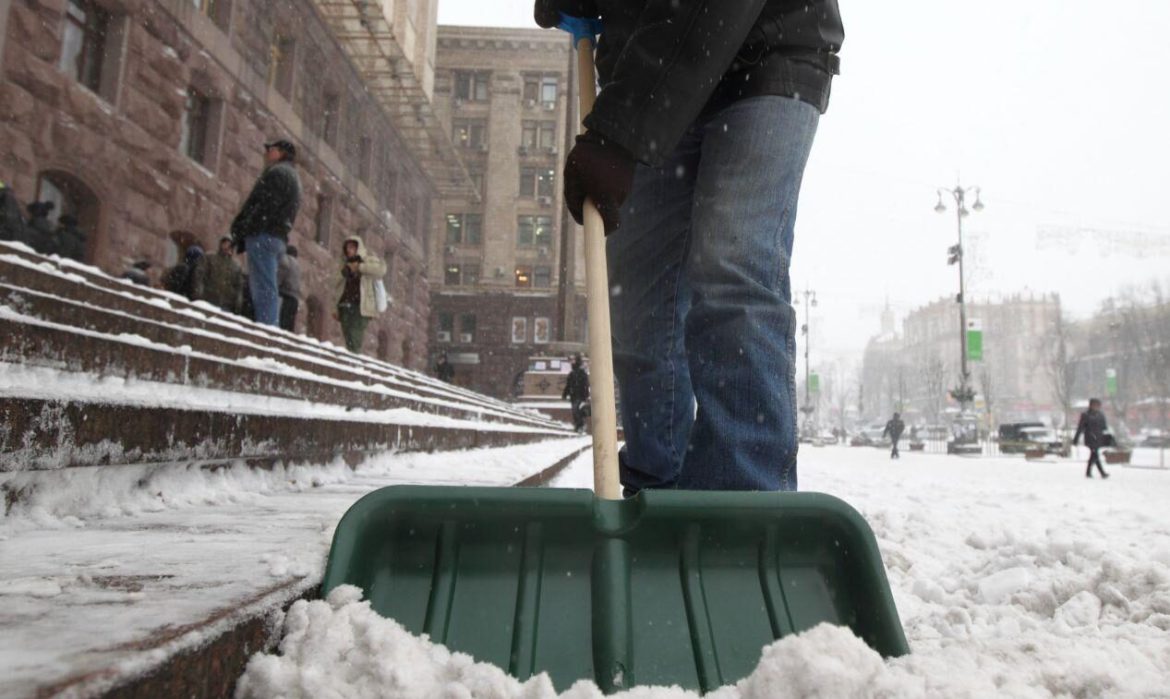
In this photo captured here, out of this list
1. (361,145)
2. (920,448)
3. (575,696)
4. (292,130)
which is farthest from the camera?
(920,448)

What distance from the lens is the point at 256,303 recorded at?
659cm

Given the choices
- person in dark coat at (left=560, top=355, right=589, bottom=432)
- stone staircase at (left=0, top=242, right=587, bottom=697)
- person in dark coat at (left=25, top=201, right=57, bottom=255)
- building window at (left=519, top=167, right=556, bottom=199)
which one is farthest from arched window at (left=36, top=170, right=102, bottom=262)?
building window at (left=519, top=167, right=556, bottom=199)

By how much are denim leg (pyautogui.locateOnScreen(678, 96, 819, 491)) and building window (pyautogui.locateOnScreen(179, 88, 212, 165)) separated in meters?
11.7

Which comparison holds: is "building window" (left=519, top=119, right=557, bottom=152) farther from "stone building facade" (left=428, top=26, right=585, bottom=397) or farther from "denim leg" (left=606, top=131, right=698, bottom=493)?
"denim leg" (left=606, top=131, right=698, bottom=493)

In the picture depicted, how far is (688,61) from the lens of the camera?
1.83m

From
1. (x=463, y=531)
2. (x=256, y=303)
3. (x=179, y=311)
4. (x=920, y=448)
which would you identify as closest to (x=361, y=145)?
(x=256, y=303)

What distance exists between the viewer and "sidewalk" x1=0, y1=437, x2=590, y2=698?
2.59 feet

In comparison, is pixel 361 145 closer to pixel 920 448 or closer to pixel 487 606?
pixel 487 606

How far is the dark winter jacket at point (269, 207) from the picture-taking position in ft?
20.8

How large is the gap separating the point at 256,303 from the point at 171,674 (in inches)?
250

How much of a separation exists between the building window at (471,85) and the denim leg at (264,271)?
112 feet

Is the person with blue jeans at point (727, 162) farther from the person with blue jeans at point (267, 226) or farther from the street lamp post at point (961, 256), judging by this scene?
the street lamp post at point (961, 256)

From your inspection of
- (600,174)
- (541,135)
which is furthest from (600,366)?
(541,135)

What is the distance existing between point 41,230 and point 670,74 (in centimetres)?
745
